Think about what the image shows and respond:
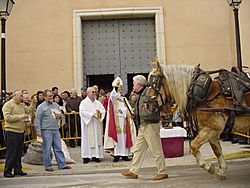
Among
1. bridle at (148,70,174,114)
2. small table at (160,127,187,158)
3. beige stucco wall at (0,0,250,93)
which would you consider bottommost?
small table at (160,127,187,158)

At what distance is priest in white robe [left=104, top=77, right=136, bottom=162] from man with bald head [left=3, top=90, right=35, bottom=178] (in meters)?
2.40

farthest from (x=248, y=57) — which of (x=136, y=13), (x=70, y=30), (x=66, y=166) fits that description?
(x=66, y=166)

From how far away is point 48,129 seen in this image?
891cm

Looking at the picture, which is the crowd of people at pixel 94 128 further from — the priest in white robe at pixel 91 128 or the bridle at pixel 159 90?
the bridle at pixel 159 90

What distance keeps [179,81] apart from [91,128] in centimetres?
406

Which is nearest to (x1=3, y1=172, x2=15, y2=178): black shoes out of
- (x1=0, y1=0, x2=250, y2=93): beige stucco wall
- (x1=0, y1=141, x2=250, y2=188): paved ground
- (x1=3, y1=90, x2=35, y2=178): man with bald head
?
(x1=3, y1=90, x2=35, y2=178): man with bald head

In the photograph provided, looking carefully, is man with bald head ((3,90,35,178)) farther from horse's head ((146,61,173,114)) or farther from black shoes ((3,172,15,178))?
horse's head ((146,61,173,114))

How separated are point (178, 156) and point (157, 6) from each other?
7907 millimetres

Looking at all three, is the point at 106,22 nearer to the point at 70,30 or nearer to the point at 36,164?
the point at 70,30

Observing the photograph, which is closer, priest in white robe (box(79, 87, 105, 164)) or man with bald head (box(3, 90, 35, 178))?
man with bald head (box(3, 90, 35, 178))

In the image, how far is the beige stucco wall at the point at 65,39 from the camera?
624 inches

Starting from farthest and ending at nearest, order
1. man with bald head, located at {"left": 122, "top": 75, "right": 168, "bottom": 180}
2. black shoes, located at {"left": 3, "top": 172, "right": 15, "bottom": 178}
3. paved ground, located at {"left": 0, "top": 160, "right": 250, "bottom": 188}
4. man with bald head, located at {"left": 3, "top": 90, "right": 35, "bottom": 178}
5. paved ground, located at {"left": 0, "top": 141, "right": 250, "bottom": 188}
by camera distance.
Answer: black shoes, located at {"left": 3, "top": 172, "right": 15, "bottom": 178} → man with bald head, located at {"left": 3, "top": 90, "right": 35, "bottom": 178} → man with bald head, located at {"left": 122, "top": 75, "right": 168, "bottom": 180} → paved ground, located at {"left": 0, "top": 141, "right": 250, "bottom": 188} → paved ground, located at {"left": 0, "top": 160, "right": 250, "bottom": 188}

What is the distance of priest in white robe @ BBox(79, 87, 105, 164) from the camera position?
33.1 ft

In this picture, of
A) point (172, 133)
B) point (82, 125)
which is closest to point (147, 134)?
Result: point (172, 133)
